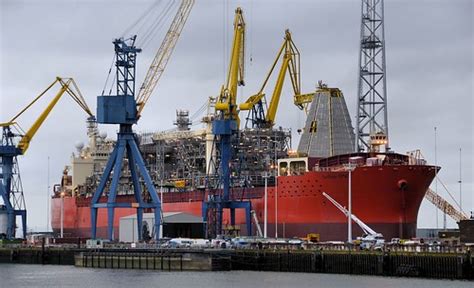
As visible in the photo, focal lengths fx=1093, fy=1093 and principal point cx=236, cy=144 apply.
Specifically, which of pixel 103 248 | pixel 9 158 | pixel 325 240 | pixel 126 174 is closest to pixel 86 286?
pixel 103 248

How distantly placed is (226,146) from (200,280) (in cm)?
2537

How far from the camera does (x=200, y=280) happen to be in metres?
66.6

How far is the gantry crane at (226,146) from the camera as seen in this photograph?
90438 millimetres

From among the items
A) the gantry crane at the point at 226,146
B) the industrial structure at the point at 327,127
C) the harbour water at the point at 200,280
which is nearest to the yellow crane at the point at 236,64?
the gantry crane at the point at 226,146

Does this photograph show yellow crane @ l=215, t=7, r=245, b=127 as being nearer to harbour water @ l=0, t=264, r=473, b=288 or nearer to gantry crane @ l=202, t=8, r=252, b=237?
gantry crane @ l=202, t=8, r=252, b=237

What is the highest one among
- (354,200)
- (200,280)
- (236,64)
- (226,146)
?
(236,64)

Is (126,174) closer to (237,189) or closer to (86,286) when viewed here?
(237,189)

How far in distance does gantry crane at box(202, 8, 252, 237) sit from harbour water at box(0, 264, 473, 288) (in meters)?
16.7

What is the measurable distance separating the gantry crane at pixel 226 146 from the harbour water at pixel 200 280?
16713 mm

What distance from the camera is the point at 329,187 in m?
85.4

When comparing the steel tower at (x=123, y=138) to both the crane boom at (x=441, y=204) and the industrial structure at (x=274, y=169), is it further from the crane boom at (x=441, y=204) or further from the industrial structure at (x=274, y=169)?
the crane boom at (x=441, y=204)

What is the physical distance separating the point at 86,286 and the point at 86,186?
56.8m

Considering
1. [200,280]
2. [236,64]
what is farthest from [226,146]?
[200,280]

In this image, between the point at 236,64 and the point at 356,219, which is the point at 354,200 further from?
the point at 236,64
